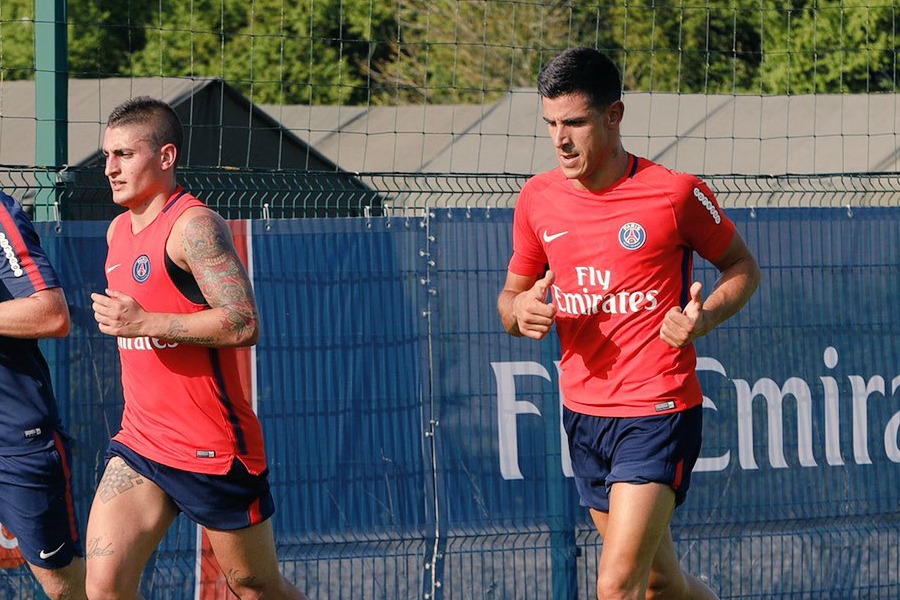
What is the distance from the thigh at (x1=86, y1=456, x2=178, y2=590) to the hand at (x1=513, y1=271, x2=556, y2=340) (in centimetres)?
144

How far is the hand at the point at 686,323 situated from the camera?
4.14 meters

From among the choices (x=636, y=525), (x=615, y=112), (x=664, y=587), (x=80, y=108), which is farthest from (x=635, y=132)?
(x=636, y=525)

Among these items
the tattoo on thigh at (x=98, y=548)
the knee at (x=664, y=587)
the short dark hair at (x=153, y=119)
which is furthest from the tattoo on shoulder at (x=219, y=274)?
the knee at (x=664, y=587)

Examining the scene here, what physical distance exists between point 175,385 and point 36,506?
81cm

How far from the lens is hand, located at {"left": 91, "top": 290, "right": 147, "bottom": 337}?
4.21 metres

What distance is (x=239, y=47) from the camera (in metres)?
26.3

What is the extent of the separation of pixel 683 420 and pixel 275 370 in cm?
218

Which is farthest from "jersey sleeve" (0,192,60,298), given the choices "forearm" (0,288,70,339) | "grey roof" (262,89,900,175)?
"grey roof" (262,89,900,175)

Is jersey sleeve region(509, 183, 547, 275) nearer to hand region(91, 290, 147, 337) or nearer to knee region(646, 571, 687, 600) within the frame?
knee region(646, 571, 687, 600)

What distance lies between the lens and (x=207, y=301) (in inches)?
175

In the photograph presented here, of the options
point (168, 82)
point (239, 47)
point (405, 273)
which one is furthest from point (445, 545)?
point (239, 47)

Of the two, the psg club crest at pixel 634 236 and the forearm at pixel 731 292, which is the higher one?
Answer: the psg club crest at pixel 634 236

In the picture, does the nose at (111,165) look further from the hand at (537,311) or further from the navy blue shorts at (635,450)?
the navy blue shorts at (635,450)

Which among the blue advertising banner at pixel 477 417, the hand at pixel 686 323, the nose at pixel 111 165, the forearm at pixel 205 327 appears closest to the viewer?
the hand at pixel 686 323
